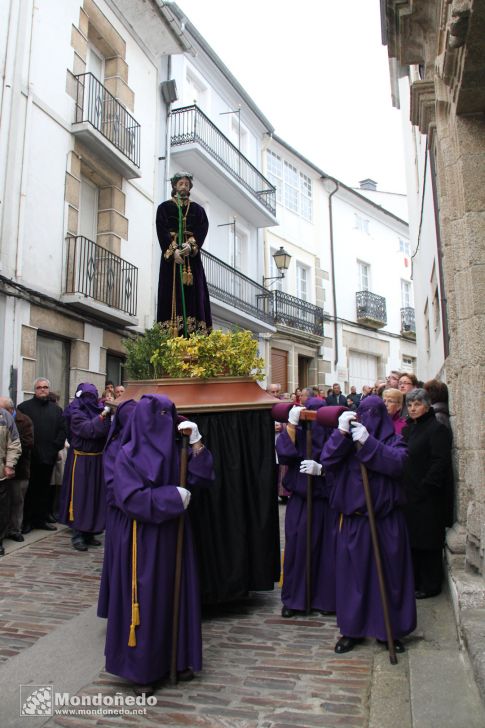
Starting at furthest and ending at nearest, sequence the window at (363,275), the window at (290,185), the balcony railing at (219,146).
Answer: the window at (363,275) → the window at (290,185) → the balcony railing at (219,146)

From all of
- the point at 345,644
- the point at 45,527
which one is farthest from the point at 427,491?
the point at 45,527

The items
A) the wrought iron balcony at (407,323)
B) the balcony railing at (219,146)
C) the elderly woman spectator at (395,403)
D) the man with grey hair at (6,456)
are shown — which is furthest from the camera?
the wrought iron balcony at (407,323)

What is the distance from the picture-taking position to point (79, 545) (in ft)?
21.9

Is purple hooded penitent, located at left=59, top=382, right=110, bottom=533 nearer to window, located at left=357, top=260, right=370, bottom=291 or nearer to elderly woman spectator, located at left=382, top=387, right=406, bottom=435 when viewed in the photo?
elderly woman spectator, located at left=382, top=387, right=406, bottom=435

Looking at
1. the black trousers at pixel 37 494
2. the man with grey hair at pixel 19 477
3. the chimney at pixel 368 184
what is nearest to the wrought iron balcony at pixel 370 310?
the chimney at pixel 368 184

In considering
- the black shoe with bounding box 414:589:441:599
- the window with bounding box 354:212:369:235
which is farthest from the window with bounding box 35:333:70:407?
the window with bounding box 354:212:369:235

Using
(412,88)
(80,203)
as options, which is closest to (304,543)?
(412,88)

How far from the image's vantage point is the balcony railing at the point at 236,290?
15266 millimetres

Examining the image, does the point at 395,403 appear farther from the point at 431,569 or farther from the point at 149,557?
the point at 149,557

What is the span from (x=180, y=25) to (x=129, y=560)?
1342cm

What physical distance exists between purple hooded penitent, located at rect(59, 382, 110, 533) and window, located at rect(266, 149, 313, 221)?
1439 centimetres

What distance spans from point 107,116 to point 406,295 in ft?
54.7

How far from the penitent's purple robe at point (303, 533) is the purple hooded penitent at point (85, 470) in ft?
8.69

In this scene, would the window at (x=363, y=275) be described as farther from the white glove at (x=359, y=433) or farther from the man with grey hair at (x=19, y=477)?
the white glove at (x=359, y=433)
